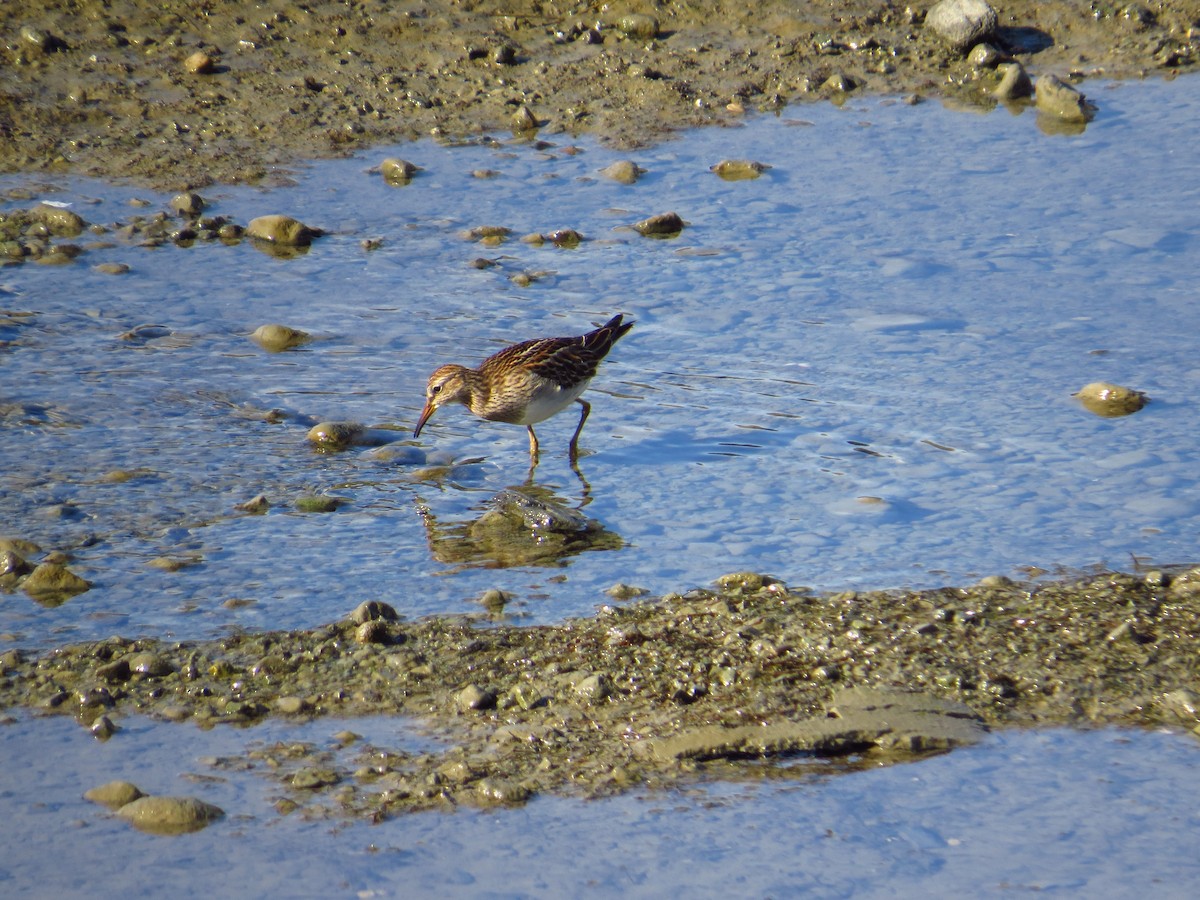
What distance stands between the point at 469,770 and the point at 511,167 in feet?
24.2

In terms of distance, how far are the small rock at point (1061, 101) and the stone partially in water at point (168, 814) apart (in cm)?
978

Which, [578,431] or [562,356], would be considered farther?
[578,431]

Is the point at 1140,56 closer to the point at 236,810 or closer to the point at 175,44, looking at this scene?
the point at 175,44

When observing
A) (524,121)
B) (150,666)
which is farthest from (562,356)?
(524,121)

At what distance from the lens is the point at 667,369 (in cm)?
877

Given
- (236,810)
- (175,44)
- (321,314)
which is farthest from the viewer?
(175,44)

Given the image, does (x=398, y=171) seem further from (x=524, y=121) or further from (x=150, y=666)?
(x=150, y=666)

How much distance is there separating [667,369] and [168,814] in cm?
466

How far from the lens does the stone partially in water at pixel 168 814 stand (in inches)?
189

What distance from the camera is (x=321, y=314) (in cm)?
949

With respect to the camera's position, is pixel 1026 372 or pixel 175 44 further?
Result: pixel 175 44

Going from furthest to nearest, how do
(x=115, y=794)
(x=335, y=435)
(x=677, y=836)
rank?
(x=335, y=435) → (x=115, y=794) → (x=677, y=836)

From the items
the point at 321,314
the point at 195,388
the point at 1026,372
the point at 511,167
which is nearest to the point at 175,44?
the point at 511,167

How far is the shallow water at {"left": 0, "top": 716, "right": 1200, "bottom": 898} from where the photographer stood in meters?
4.62
